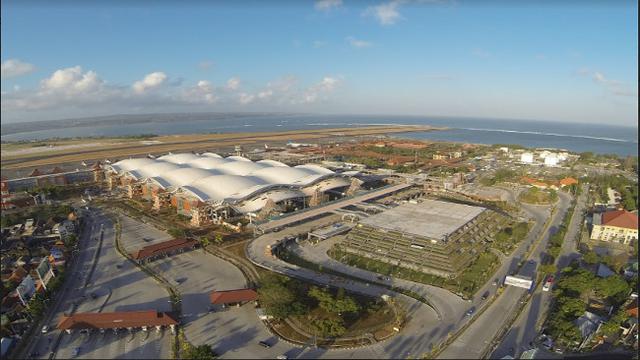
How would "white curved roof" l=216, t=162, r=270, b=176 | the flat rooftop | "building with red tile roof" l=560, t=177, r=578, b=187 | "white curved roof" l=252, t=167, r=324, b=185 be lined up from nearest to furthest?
1. the flat rooftop
2. "white curved roof" l=252, t=167, r=324, b=185
3. "white curved roof" l=216, t=162, r=270, b=176
4. "building with red tile roof" l=560, t=177, r=578, b=187

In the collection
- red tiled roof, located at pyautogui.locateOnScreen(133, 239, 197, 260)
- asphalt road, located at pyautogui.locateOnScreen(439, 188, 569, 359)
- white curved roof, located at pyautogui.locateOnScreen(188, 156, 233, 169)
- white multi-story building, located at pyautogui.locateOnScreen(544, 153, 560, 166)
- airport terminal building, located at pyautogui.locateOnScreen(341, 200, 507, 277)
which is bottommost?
asphalt road, located at pyautogui.locateOnScreen(439, 188, 569, 359)

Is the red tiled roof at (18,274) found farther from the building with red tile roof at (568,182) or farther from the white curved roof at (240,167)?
the building with red tile roof at (568,182)

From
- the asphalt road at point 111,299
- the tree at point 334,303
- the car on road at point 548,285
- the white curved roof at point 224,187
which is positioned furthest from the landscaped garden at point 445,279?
the white curved roof at point 224,187

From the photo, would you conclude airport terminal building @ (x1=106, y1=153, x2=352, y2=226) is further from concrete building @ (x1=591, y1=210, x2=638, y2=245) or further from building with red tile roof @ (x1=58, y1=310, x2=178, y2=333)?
concrete building @ (x1=591, y1=210, x2=638, y2=245)

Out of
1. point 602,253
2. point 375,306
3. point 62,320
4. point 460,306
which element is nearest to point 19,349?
point 62,320

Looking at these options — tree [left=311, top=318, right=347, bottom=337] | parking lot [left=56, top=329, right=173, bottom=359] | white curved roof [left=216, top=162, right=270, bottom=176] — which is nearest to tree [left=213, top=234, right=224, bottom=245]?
parking lot [left=56, top=329, right=173, bottom=359]

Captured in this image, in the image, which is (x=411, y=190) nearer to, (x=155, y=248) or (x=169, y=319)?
(x=155, y=248)
